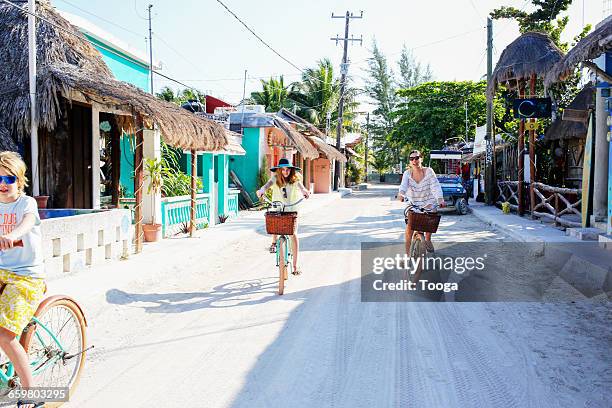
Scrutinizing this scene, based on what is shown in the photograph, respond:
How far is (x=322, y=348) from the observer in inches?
217

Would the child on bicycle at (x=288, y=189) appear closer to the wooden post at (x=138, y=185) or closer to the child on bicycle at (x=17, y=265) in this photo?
the wooden post at (x=138, y=185)

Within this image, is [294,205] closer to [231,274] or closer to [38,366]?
[231,274]

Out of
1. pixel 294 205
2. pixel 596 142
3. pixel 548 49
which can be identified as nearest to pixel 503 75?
pixel 548 49

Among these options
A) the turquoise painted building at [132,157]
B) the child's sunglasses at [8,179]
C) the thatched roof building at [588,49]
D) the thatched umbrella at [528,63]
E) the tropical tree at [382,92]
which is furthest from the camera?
the tropical tree at [382,92]

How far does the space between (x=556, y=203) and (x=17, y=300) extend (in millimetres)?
13344

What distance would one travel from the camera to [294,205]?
8.46m

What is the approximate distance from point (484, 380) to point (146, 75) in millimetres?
17666

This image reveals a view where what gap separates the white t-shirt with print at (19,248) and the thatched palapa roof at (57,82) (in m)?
5.92

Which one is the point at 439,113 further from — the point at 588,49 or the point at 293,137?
the point at 588,49

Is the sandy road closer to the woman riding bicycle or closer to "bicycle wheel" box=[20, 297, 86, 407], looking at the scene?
"bicycle wheel" box=[20, 297, 86, 407]

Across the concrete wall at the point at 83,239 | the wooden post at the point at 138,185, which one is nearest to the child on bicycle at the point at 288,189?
the concrete wall at the point at 83,239

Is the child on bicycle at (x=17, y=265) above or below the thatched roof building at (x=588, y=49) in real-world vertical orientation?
below

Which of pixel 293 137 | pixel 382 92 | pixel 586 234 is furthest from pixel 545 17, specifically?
pixel 382 92

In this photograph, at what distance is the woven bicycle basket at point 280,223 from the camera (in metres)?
7.97
